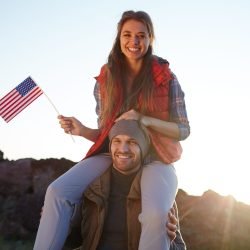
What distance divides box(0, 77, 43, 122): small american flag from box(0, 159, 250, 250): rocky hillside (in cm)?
527

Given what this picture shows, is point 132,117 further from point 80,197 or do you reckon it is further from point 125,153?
point 80,197

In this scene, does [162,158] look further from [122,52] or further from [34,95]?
[34,95]

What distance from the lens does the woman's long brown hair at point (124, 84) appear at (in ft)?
16.4

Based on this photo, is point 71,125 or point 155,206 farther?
point 71,125

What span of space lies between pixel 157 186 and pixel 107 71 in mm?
1203

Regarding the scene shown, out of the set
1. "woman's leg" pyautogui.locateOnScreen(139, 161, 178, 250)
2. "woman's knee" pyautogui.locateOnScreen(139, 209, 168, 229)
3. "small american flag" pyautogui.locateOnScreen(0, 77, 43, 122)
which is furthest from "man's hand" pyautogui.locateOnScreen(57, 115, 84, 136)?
"small american flag" pyautogui.locateOnScreen(0, 77, 43, 122)

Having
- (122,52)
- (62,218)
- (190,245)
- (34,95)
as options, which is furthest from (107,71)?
(190,245)

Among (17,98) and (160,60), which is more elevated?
(160,60)

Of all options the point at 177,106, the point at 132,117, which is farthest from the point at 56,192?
the point at 177,106

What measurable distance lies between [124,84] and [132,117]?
1.57ft

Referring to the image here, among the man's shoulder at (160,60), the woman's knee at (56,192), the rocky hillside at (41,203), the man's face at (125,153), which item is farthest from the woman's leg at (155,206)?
the rocky hillside at (41,203)

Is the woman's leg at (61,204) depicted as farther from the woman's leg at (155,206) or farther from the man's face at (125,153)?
the woman's leg at (155,206)

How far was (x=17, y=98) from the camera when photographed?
6.90 m

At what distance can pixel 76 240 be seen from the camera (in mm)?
5016
